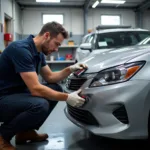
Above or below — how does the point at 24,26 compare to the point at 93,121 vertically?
above

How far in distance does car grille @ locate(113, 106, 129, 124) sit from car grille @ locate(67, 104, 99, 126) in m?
0.17

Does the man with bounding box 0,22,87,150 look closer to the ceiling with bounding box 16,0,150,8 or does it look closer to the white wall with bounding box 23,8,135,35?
the ceiling with bounding box 16,0,150,8

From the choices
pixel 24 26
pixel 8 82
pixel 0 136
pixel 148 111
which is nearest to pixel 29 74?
pixel 8 82

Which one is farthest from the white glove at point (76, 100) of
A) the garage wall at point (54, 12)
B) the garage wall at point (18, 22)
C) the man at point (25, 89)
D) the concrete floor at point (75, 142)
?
the garage wall at point (54, 12)

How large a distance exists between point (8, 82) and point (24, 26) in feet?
26.9

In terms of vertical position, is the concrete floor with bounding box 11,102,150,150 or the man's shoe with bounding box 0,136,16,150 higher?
the man's shoe with bounding box 0,136,16,150

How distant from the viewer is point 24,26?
9648 millimetres

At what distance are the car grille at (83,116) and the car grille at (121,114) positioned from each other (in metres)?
0.17

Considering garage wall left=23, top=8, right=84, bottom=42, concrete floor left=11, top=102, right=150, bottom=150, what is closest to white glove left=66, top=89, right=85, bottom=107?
concrete floor left=11, top=102, right=150, bottom=150

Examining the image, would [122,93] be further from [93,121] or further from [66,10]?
[66,10]

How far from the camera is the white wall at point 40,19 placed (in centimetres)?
966

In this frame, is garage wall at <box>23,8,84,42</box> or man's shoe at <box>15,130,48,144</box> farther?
garage wall at <box>23,8,84,42</box>

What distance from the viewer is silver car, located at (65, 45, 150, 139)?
1.48 meters

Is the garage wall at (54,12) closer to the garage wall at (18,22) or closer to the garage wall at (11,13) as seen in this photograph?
the garage wall at (18,22)
